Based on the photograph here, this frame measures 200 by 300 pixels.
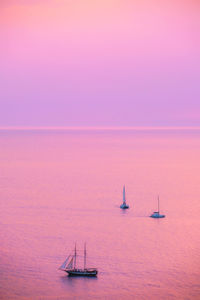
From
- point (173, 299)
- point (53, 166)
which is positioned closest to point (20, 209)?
point (173, 299)

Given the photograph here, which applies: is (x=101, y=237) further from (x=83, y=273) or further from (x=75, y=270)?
(x=83, y=273)

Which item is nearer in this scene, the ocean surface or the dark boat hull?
the ocean surface

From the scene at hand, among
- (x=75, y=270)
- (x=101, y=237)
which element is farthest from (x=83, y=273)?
(x=101, y=237)

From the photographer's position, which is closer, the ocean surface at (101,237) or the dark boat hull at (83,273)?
the ocean surface at (101,237)

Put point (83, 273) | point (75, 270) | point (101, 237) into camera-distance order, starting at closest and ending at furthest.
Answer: point (83, 273)
point (75, 270)
point (101, 237)

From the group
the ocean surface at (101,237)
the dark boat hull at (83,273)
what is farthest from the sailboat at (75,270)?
the ocean surface at (101,237)

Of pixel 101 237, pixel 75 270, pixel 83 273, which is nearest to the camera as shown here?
pixel 83 273

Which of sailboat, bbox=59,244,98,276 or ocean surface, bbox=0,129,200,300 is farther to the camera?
sailboat, bbox=59,244,98,276

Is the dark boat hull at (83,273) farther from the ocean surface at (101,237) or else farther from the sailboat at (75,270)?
the ocean surface at (101,237)

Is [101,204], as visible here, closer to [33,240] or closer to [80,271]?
[33,240]

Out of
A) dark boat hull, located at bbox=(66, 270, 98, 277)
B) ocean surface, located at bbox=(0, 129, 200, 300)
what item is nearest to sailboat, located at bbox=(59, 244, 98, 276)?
dark boat hull, located at bbox=(66, 270, 98, 277)

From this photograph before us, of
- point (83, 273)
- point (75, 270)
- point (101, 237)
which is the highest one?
point (101, 237)

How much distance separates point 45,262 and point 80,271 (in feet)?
17.0

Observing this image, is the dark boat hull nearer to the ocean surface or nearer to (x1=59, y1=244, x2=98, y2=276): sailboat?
(x1=59, y1=244, x2=98, y2=276): sailboat
